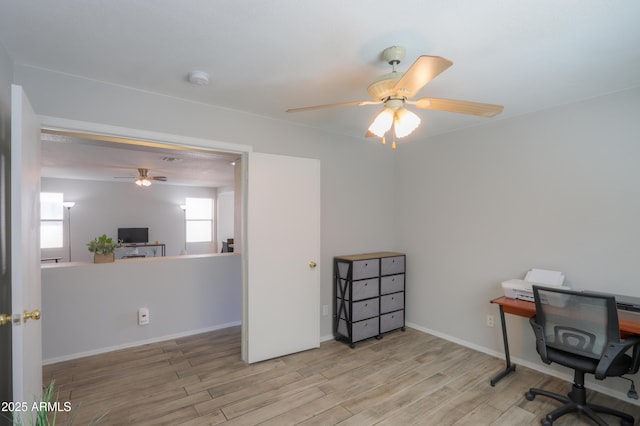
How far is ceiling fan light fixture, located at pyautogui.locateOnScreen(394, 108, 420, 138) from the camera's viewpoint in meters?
1.87

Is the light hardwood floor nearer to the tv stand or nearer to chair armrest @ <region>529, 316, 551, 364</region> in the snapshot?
chair armrest @ <region>529, 316, 551, 364</region>

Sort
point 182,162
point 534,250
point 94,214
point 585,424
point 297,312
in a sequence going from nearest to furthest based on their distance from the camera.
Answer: point 585,424, point 534,250, point 297,312, point 182,162, point 94,214

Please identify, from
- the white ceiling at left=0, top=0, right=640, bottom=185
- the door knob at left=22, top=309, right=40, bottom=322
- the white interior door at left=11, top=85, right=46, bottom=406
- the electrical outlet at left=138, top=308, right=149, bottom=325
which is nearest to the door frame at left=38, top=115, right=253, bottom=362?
the white ceiling at left=0, top=0, right=640, bottom=185

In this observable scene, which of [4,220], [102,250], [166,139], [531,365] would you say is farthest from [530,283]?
[102,250]

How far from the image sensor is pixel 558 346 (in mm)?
2188

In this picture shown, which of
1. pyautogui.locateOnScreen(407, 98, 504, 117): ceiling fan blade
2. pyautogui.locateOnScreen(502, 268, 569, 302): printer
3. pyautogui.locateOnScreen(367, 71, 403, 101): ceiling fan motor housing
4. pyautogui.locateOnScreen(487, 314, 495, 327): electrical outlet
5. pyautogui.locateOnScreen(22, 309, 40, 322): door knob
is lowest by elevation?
pyautogui.locateOnScreen(487, 314, 495, 327): electrical outlet

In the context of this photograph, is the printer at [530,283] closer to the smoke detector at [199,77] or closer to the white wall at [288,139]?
the white wall at [288,139]

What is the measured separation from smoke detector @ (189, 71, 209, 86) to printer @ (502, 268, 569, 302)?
2989mm

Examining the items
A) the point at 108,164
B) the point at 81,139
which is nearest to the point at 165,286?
the point at 81,139

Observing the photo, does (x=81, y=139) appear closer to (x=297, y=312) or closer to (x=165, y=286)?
(x=165, y=286)

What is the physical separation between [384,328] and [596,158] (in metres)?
2.57

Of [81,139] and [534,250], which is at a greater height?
[81,139]

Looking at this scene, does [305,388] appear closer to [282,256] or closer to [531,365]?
[282,256]

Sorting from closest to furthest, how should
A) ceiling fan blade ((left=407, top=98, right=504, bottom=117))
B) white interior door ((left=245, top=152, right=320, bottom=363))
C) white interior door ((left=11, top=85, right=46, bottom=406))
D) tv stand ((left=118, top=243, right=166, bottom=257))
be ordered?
white interior door ((left=11, top=85, right=46, bottom=406)) < ceiling fan blade ((left=407, top=98, right=504, bottom=117)) < white interior door ((left=245, top=152, right=320, bottom=363)) < tv stand ((left=118, top=243, right=166, bottom=257))
